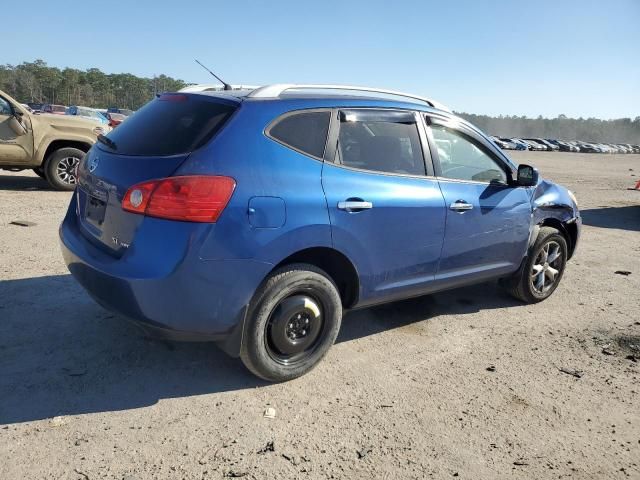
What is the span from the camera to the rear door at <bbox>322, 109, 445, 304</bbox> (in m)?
3.34

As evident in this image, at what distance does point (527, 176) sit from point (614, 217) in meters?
7.97

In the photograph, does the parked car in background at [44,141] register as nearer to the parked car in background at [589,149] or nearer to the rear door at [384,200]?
the rear door at [384,200]

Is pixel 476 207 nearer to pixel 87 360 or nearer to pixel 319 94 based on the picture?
pixel 319 94

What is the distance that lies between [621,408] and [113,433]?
122 inches

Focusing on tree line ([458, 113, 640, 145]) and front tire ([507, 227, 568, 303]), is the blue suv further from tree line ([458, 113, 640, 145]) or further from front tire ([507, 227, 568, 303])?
tree line ([458, 113, 640, 145])

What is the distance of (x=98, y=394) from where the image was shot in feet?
10.00

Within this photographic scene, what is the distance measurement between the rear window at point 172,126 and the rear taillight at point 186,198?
243 millimetres

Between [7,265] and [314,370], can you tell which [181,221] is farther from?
[7,265]

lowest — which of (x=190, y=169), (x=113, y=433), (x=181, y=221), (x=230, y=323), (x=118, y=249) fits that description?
(x=113, y=433)

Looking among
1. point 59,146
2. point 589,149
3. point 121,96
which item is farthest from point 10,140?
point 121,96

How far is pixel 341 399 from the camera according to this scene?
10.5 ft

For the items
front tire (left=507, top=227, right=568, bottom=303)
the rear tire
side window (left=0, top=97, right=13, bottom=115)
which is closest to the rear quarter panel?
front tire (left=507, top=227, right=568, bottom=303)

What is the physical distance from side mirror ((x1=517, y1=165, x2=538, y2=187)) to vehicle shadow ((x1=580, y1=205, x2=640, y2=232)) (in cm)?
637

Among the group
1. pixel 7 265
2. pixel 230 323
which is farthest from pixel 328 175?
pixel 7 265
